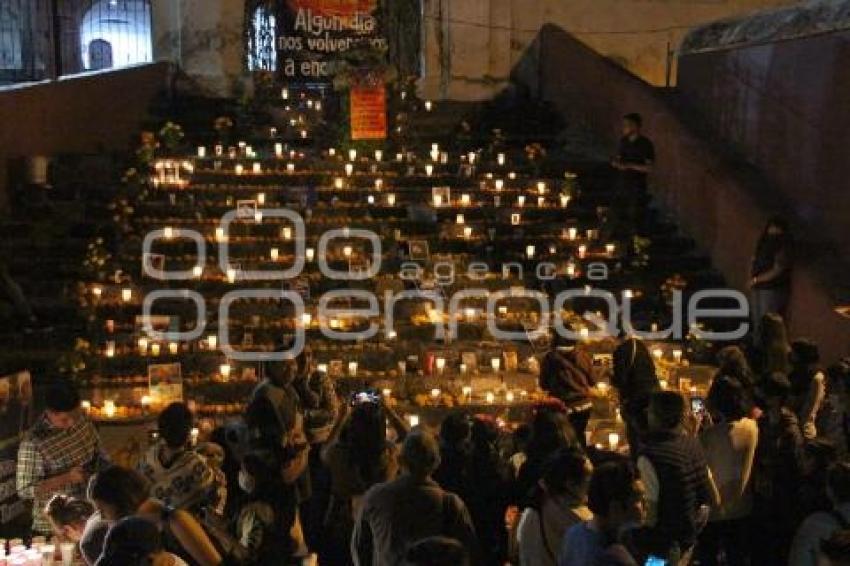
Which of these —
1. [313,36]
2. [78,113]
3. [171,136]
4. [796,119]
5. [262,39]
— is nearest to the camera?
[796,119]

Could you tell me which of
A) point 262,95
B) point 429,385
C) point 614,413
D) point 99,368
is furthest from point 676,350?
point 262,95

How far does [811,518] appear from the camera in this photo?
4.53 metres

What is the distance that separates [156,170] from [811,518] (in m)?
10.9

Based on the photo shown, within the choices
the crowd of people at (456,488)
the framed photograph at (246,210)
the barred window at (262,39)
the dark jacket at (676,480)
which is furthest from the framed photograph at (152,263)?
the barred window at (262,39)

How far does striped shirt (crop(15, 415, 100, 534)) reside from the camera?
5535 millimetres

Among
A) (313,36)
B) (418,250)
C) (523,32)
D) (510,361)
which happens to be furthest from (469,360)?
(523,32)

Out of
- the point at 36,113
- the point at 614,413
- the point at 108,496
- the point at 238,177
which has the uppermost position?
the point at 36,113

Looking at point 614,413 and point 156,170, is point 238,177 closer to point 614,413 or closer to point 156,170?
point 156,170

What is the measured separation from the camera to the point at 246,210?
41.4 ft

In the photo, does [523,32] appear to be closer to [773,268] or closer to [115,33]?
[115,33]

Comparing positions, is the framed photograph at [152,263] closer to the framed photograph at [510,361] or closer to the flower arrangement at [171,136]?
the flower arrangement at [171,136]

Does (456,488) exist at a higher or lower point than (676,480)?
lower

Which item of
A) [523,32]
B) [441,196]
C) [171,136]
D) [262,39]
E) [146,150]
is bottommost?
[441,196]

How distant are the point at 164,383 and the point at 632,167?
23.3 feet
